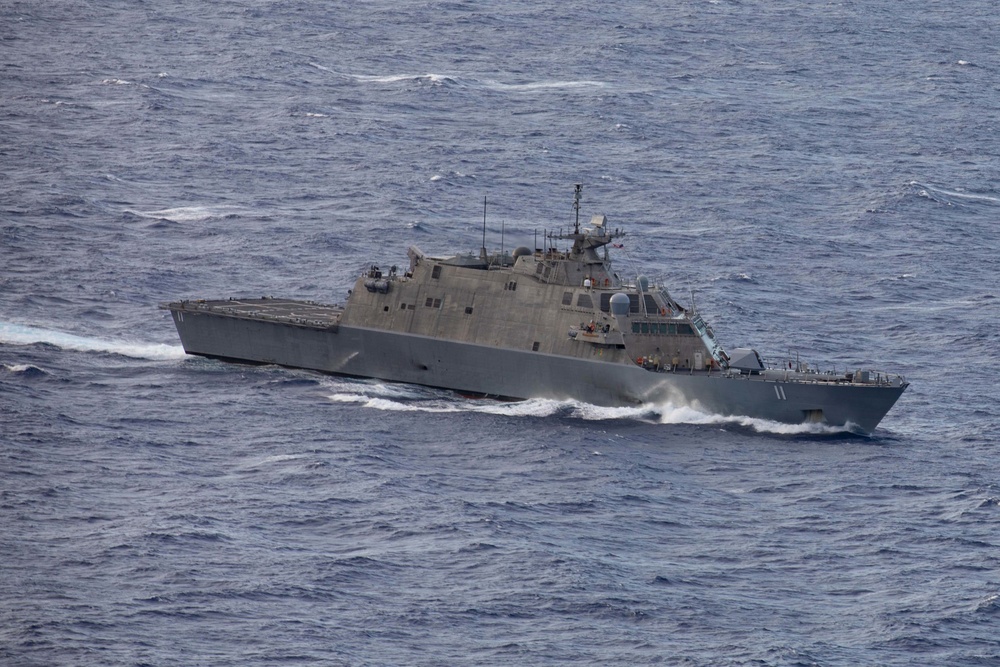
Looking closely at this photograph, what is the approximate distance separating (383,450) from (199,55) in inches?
2730

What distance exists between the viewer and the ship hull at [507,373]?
239ft

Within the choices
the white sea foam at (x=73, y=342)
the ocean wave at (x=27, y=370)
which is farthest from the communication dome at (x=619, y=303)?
the ocean wave at (x=27, y=370)

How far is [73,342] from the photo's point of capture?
80.9 meters

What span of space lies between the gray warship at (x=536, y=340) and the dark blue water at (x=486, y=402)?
133 centimetres

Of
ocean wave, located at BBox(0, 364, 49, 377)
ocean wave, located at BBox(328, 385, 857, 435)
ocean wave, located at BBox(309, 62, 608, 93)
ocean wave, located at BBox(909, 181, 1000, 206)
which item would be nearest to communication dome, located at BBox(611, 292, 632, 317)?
ocean wave, located at BBox(328, 385, 857, 435)

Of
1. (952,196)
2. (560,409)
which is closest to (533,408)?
(560,409)

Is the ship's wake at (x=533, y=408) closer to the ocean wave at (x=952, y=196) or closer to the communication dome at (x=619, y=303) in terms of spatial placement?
the communication dome at (x=619, y=303)

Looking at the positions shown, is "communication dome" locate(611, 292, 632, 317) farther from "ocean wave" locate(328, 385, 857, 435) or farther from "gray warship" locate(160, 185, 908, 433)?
"ocean wave" locate(328, 385, 857, 435)

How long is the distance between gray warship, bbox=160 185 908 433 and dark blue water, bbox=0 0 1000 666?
1.33 metres

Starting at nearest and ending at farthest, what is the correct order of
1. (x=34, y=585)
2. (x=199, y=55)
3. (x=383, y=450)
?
1. (x=34, y=585)
2. (x=383, y=450)
3. (x=199, y=55)

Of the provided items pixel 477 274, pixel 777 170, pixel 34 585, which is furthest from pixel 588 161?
pixel 34 585

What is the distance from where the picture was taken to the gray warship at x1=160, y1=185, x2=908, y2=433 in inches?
2908

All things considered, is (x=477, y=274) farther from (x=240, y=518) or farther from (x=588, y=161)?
(x=588, y=161)

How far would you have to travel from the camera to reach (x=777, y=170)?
355 ft
